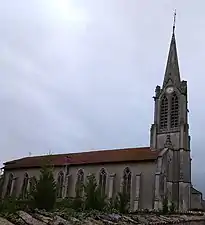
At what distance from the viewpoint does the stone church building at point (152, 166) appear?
47188 millimetres

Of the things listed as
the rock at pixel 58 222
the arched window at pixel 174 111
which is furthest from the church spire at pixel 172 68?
the rock at pixel 58 222

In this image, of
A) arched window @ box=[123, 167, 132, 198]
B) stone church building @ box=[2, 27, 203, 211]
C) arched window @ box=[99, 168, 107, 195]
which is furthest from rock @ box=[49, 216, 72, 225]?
arched window @ box=[99, 168, 107, 195]

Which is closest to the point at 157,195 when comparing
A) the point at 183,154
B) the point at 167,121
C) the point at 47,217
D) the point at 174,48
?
the point at 183,154

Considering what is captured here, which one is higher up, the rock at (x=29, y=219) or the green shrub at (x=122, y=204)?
the green shrub at (x=122, y=204)

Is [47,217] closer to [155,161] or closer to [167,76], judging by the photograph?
[155,161]

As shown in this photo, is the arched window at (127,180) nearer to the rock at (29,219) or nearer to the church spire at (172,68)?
the church spire at (172,68)

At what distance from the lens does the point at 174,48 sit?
2544 inches

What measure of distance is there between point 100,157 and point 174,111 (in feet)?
48.5

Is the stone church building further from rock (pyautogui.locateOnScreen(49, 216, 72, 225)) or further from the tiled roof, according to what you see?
rock (pyautogui.locateOnScreen(49, 216, 72, 225))

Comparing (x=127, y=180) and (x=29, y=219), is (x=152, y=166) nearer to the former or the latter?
(x=127, y=180)

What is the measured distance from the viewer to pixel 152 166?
4753 cm

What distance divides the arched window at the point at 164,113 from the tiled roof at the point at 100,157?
16.5 feet

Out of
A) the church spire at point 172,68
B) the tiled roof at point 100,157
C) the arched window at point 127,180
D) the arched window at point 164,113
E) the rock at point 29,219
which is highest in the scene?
the church spire at point 172,68

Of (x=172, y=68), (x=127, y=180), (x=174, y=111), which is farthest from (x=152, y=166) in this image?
(x=172, y=68)
